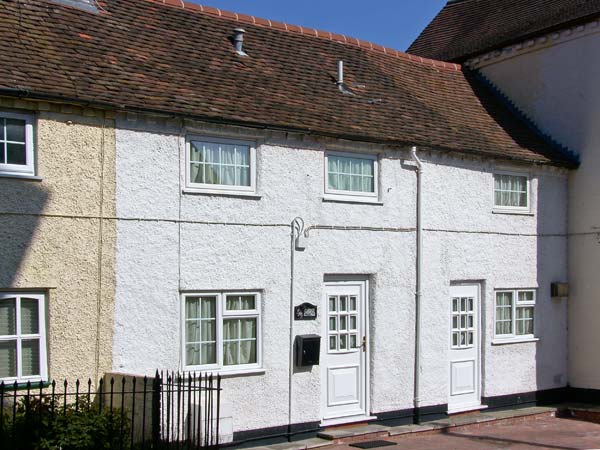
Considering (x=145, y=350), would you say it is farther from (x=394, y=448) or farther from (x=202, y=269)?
(x=394, y=448)

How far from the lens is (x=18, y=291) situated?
10.0 m

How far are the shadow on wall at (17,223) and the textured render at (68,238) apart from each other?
0.01m

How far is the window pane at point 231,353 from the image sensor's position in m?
11.8

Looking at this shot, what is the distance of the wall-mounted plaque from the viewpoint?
494 inches

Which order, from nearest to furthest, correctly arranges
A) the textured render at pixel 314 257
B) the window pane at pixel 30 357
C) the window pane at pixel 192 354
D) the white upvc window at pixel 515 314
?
the window pane at pixel 30 357 < the textured render at pixel 314 257 < the window pane at pixel 192 354 < the white upvc window at pixel 515 314

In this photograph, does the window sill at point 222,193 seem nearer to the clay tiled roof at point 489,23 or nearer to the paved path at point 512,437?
the paved path at point 512,437

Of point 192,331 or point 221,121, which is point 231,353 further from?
point 221,121

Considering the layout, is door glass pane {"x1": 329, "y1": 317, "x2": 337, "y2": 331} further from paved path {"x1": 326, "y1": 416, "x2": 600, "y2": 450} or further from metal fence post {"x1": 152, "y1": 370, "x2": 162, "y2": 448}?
metal fence post {"x1": 152, "y1": 370, "x2": 162, "y2": 448}

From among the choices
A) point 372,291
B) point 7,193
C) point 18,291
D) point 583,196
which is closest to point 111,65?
point 7,193

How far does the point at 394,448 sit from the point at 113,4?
330 inches

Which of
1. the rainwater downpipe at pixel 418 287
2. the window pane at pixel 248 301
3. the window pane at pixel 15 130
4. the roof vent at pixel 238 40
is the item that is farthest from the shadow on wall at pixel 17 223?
the rainwater downpipe at pixel 418 287

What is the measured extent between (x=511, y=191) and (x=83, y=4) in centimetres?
844

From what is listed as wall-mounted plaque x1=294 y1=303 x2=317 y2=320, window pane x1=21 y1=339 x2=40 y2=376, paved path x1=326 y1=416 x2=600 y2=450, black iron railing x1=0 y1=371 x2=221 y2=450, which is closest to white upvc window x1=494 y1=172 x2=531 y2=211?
paved path x1=326 y1=416 x2=600 y2=450

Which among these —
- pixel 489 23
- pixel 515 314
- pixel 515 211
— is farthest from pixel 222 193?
pixel 489 23
